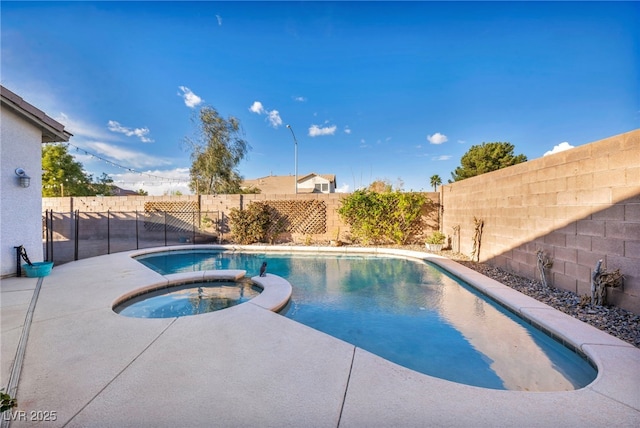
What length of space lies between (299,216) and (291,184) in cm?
2074

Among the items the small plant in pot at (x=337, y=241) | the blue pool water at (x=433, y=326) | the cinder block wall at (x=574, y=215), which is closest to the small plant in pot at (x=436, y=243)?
the blue pool water at (x=433, y=326)

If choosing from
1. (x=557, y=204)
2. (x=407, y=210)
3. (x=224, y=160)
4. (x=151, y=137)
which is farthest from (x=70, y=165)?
(x=557, y=204)

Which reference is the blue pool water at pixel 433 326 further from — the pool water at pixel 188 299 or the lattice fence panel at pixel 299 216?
Answer: the lattice fence panel at pixel 299 216

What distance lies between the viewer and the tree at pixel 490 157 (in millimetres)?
24125

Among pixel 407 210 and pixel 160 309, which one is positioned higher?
pixel 407 210

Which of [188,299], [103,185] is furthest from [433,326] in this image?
[103,185]

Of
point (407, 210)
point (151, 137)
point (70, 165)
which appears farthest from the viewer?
point (70, 165)

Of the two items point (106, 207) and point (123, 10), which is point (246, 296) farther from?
point (106, 207)

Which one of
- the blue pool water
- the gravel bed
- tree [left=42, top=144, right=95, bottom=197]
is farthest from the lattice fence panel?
tree [left=42, top=144, right=95, bottom=197]

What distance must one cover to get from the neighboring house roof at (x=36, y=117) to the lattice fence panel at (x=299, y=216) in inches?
293

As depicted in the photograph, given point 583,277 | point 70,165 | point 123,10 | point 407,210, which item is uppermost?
point 123,10

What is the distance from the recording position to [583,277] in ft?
14.1

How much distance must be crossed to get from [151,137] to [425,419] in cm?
2007

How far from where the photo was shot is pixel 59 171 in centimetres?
2009
